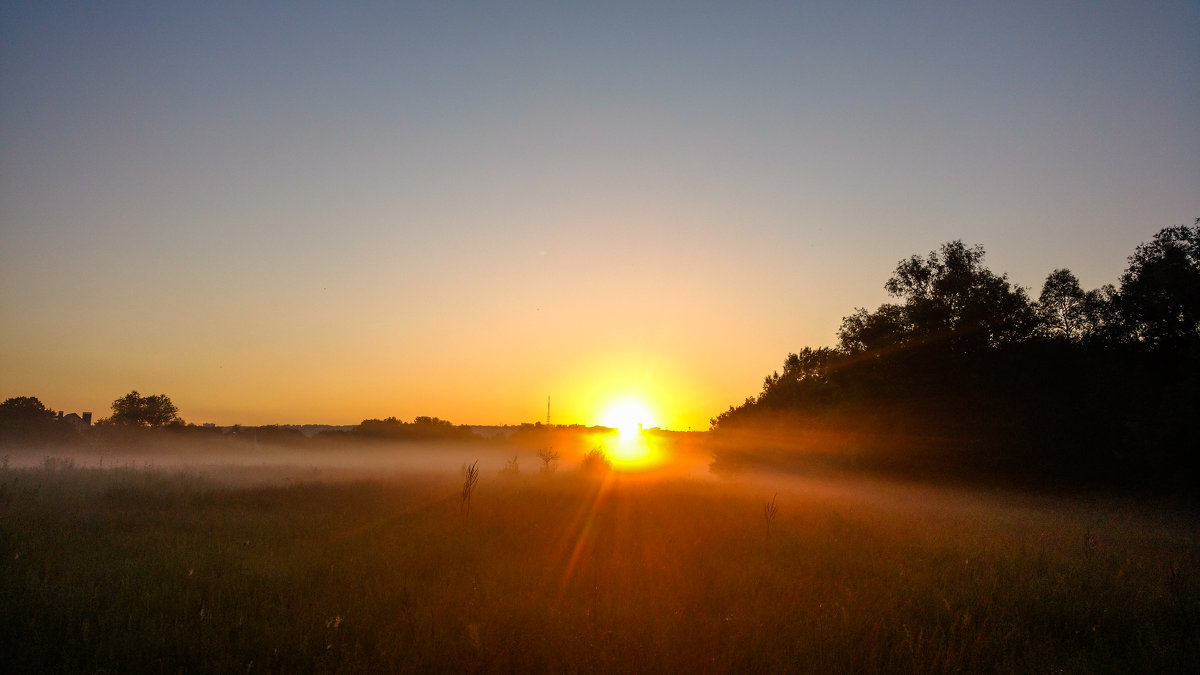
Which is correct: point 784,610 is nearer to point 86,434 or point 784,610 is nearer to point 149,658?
point 149,658

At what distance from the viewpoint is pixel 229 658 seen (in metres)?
5.43

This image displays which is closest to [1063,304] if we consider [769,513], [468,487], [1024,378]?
[1024,378]

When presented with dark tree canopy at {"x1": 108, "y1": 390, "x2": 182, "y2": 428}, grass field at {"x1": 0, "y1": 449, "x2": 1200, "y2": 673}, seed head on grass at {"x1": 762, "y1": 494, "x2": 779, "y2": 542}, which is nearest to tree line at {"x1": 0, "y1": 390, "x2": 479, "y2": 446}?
dark tree canopy at {"x1": 108, "y1": 390, "x2": 182, "y2": 428}

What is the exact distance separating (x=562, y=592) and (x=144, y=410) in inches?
3198

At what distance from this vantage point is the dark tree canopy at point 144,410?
68.6 meters

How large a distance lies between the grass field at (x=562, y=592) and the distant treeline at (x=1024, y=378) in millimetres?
8632

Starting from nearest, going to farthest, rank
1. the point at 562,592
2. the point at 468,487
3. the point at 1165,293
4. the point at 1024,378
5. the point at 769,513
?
1. the point at 562,592
2. the point at 468,487
3. the point at 769,513
4. the point at 1165,293
5. the point at 1024,378

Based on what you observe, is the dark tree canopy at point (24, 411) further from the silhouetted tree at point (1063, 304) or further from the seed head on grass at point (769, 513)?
the silhouetted tree at point (1063, 304)

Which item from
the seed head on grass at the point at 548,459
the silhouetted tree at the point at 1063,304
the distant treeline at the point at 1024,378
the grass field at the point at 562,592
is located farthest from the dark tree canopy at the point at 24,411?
the silhouetted tree at the point at 1063,304

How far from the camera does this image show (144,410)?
69.6 meters

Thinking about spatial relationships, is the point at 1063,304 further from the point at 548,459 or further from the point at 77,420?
the point at 77,420

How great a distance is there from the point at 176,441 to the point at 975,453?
64.6 metres

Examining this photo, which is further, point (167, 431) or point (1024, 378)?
point (167, 431)

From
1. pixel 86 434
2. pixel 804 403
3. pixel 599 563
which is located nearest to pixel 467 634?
pixel 599 563
